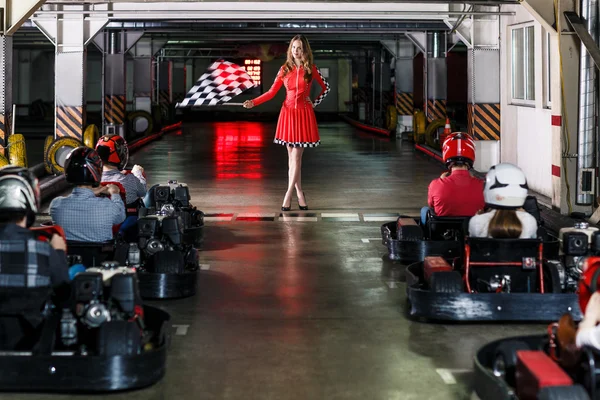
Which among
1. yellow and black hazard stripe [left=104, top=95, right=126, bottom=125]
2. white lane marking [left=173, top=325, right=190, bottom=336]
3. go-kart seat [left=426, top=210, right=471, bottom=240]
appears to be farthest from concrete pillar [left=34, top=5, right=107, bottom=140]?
white lane marking [left=173, top=325, right=190, bottom=336]

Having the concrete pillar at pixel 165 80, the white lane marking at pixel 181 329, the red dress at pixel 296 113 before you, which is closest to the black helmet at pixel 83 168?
the white lane marking at pixel 181 329

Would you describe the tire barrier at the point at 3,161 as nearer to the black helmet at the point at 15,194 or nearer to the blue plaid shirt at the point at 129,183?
the blue plaid shirt at the point at 129,183

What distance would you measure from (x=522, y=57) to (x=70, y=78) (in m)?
6.52

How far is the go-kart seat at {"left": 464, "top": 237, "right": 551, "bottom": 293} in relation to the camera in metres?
5.21

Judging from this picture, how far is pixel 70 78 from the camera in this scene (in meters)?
15.3

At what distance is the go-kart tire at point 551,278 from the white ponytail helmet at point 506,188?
406mm

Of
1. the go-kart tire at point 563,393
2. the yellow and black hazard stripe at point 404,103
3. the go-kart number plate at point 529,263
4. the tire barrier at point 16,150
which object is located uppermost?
the yellow and black hazard stripe at point 404,103

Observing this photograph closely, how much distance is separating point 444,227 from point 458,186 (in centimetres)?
29

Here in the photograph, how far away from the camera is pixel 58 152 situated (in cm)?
1331

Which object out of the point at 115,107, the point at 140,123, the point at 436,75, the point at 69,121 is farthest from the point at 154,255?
the point at 140,123

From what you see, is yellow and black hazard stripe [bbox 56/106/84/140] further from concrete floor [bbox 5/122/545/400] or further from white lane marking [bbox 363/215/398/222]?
white lane marking [bbox 363/215/398/222]

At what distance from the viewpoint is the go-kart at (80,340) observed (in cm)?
403

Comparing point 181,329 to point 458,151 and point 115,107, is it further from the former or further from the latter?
point 115,107

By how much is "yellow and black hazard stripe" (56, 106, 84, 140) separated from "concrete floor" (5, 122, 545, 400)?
374 cm
